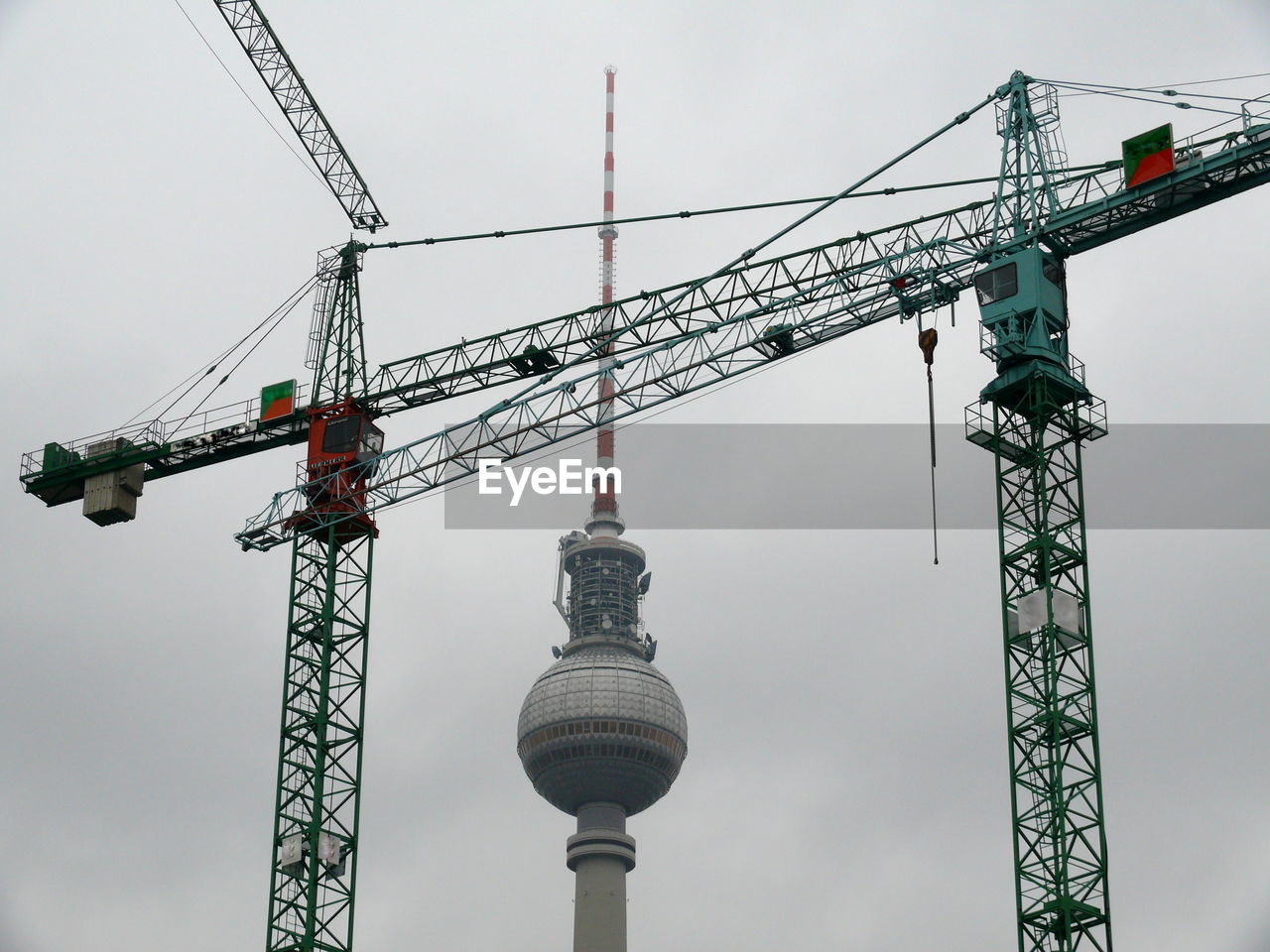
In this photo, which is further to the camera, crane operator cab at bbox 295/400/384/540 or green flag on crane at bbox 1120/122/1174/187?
crane operator cab at bbox 295/400/384/540

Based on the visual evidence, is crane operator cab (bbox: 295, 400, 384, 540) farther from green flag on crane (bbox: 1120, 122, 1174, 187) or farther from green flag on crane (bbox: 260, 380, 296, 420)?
green flag on crane (bbox: 1120, 122, 1174, 187)

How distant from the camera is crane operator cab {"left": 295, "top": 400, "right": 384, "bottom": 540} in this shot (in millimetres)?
103125

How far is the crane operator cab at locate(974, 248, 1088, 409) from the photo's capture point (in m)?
85.8

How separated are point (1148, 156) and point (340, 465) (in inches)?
1722

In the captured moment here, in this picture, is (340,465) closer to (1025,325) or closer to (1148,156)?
(1025,325)

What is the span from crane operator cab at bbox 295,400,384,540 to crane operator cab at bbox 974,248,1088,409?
3403 centimetres

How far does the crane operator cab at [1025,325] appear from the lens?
85.8 m

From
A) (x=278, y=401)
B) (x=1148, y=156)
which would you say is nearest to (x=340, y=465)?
(x=278, y=401)

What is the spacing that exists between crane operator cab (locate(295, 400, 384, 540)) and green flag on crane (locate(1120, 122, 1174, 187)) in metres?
41.4

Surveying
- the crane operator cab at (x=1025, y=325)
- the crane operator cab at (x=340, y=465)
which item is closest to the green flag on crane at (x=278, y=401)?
the crane operator cab at (x=340, y=465)

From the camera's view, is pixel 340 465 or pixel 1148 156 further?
pixel 340 465

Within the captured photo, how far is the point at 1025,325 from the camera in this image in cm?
8669

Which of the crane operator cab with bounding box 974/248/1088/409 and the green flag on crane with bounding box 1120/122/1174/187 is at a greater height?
the green flag on crane with bounding box 1120/122/1174/187

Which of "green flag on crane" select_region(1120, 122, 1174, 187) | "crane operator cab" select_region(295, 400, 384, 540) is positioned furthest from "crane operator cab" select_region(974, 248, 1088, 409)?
"crane operator cab" select_region(295, 400, 384, 540)
